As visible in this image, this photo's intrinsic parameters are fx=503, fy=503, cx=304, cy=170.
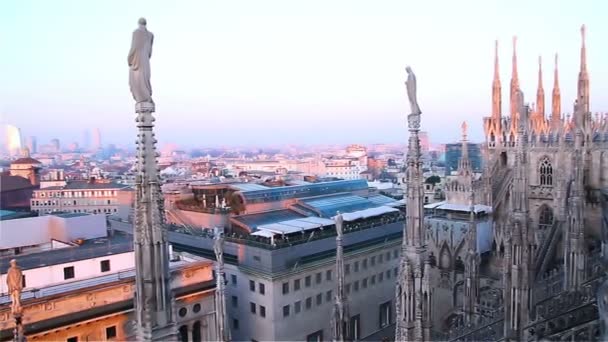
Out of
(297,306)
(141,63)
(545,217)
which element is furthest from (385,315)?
(141,63)

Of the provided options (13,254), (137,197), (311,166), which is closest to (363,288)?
(13,254)

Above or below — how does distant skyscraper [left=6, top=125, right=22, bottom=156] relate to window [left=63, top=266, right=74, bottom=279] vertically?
above

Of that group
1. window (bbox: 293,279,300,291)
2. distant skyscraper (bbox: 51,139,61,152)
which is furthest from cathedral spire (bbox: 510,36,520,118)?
distant skyscraper (bbox: 51,139,61,152)

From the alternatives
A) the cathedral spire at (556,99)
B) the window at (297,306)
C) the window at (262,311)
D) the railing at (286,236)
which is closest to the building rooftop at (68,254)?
the railing at (286,236)

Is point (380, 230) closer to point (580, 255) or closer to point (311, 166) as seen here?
point (580, 255)

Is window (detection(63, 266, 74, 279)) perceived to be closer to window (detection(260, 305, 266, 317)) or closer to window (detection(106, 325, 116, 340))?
window (detection(106, 325, 116, 340))

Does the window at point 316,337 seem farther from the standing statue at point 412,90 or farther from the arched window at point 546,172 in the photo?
the standing statue at point 412,90
